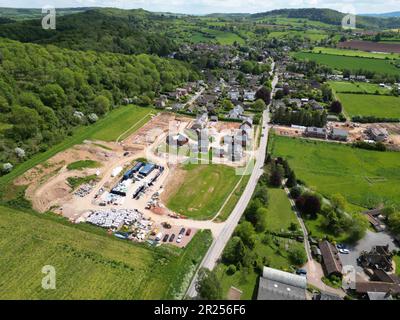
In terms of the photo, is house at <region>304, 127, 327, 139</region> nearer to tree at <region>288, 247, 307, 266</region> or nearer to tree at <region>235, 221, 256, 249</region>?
tree at <region>235, 221, 256, 249</region>

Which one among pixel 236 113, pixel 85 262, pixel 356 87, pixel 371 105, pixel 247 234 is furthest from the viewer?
pixel 356 87

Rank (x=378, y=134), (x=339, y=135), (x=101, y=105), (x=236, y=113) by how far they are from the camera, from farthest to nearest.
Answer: (x=236, y=113), (x=101, y=105), (x=378, y=134), (x=339, y=135)

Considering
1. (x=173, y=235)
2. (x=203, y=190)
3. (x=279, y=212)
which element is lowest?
(x=173, y=235)

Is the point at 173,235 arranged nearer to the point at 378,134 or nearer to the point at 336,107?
the point at 378,134

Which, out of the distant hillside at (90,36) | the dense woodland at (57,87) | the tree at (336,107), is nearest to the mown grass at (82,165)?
the dense woodland at (57,87)

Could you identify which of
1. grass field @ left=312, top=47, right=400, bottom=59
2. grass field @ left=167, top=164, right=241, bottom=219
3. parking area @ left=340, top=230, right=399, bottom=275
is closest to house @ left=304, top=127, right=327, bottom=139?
grass field @ left=167, top=164, right=241, bottom=219

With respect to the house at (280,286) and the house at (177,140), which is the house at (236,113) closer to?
the house at (177,140)

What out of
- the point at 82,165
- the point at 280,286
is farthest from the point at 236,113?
the point at 280,286
